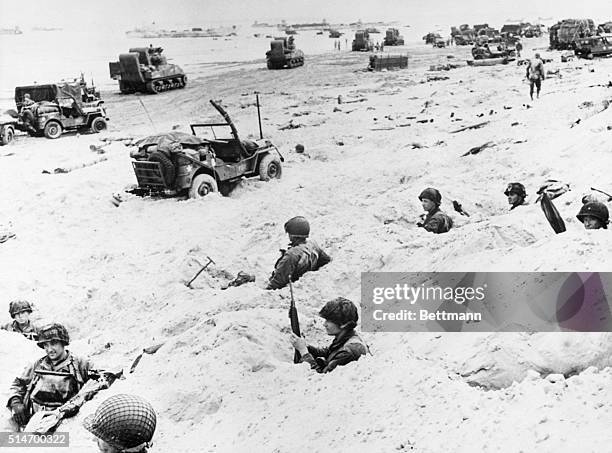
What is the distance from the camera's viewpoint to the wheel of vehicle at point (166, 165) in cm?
937

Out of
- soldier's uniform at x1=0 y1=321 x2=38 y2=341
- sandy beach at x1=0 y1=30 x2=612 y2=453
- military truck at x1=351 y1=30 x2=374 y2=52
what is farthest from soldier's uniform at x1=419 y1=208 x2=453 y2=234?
military truck at x1=351 y1=30 x2=374 y2=52

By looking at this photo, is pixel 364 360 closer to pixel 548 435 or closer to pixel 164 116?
pixel 548 435

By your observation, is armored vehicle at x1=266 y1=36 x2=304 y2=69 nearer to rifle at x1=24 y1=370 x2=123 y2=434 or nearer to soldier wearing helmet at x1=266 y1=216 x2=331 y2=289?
soldier wearing helmet at x1=266 y1=216 x2=331 y2=289

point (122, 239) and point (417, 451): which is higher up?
point (417, 451)

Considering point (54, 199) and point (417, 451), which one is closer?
point (417, 451)

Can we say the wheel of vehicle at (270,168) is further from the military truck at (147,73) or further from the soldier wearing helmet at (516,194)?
the military truck at (147,73)

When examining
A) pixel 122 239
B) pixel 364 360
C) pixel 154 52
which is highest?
pixel 154 52

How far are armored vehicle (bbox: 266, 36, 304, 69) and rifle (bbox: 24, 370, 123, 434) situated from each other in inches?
954

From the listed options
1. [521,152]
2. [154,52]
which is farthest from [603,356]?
[154,52]

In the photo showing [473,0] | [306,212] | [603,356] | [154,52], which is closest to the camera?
[603,356]

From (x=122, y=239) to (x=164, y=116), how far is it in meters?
10.1

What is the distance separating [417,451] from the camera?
8.95 feet

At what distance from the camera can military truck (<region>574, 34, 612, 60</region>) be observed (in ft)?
79.5

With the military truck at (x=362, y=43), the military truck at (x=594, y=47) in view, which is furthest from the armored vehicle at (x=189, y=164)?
the military truck at (x=362, y=43)
